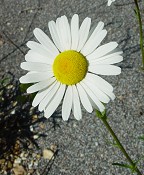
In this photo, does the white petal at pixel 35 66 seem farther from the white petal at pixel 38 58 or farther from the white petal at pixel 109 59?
the white petal at pixel 109 59

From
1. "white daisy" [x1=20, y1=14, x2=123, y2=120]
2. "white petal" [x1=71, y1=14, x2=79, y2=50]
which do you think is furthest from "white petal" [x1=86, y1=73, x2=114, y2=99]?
"white petal" [x1=71, y1=14, x2=79, y2=50]

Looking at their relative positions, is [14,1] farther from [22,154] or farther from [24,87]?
[24,87]

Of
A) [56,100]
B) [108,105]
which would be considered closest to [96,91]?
[56,100]

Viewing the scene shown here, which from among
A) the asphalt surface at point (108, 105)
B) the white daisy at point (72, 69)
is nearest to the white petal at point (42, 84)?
the white daisy at point (72, 69)

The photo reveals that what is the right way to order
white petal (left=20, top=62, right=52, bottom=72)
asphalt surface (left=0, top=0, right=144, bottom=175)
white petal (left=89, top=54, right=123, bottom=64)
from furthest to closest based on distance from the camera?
asphalt surface (left=0, top=0, right=144, bottom=175) < white petal (left=20, top=62, right=52, bottom=72) < white petal (left=89, top=54, right=123, bottom=64)

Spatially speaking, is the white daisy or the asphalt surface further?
the asphalt surface

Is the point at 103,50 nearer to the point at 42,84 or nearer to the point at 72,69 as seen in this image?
the point at 72,69

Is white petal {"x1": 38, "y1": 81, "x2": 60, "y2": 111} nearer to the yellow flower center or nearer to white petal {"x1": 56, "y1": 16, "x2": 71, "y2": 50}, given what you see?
the yellow flower center
